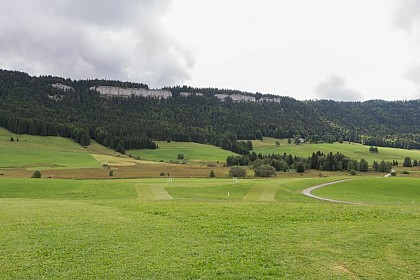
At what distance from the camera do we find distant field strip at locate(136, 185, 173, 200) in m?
50.8

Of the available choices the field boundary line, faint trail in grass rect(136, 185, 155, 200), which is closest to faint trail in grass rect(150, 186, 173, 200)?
faint trail in grass rect(136, 185, 155, 200)

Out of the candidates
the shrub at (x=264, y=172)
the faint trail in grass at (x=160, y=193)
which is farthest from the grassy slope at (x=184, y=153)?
the faint trail in grass at (x=160, y=193)

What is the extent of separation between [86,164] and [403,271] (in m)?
109

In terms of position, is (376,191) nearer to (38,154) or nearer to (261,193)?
(261,193)

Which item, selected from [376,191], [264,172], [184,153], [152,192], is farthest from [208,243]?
[184,153]

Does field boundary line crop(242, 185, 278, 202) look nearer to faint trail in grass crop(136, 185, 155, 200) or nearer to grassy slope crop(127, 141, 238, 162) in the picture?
faint trail in grass crop(136, 185, 155, 200)

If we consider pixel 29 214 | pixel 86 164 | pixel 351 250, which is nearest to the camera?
pixel 351 250

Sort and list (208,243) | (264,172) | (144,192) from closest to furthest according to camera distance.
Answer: (208,243), (144,192), (264,172)

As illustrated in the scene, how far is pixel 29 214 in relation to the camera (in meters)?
28.3

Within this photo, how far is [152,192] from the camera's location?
55.6 metres

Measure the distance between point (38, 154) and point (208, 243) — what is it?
127m

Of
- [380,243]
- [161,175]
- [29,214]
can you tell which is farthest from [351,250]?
[161,175]

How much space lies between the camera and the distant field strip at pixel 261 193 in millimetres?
52531

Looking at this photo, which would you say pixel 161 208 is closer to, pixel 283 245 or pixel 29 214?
pixel 29 214
